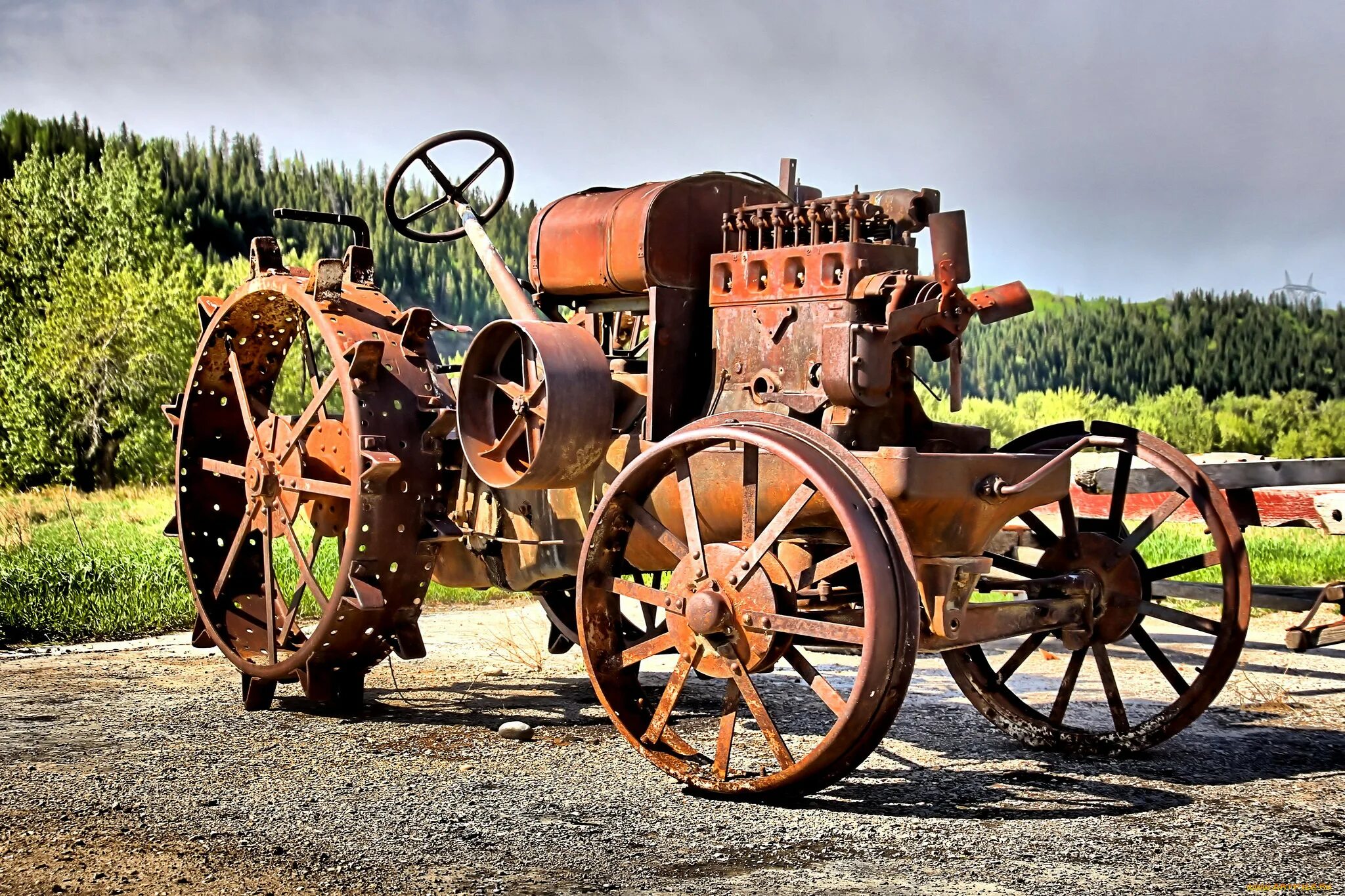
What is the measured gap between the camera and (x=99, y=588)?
9820 mm

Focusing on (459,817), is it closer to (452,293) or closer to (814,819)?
(814,819)

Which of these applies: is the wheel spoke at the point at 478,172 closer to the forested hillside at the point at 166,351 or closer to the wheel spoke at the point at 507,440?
the wheel spoke at the point at 507,440

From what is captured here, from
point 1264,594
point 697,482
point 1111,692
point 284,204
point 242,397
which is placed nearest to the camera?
point 697,482

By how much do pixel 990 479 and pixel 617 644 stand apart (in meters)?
1.52

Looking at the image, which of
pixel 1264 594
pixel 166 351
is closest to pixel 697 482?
pixel 1264 594

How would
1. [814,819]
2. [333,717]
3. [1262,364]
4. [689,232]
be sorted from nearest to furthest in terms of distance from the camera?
[814,819], [689,232], [333,717], [1262,364]

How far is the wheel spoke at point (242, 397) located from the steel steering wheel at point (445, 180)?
103 cm

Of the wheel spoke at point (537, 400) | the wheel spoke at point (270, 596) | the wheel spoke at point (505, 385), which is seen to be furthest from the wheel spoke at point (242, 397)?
the wheel spoke at point (537, 400)

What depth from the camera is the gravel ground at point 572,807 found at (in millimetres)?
4113

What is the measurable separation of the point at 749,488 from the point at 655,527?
405mm

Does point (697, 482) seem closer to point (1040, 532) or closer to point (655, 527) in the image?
point (655, 527)

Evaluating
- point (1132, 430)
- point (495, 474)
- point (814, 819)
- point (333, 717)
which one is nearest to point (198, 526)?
point (333, 717)

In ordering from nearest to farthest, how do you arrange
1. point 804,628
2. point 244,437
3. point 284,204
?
point 804,628, point 244,437, point 284,204

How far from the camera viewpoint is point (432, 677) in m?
7.52
